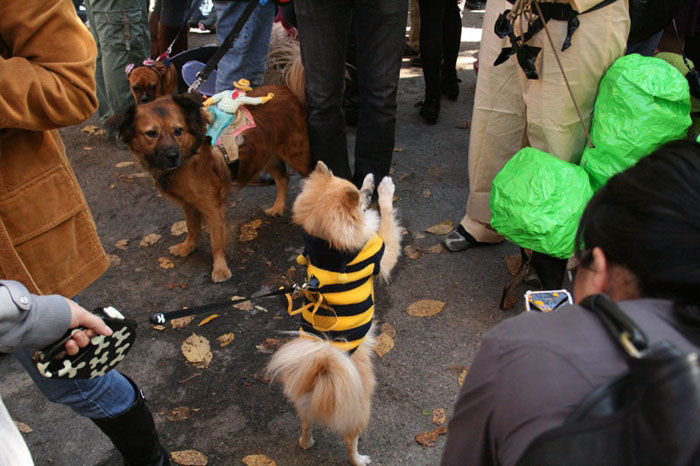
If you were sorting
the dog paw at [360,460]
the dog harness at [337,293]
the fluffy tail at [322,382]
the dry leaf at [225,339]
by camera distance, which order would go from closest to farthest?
the fluffy tail at [322,382] → the dog harness at [337,293] → the dog paw at [360,460] → the dry leaf at [225,339]

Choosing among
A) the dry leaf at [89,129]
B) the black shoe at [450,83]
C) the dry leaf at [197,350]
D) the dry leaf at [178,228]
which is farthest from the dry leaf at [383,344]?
the dry leaf at [89,129]

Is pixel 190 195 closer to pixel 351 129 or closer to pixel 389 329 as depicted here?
pixel 389 329

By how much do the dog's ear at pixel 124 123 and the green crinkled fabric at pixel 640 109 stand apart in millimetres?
2574

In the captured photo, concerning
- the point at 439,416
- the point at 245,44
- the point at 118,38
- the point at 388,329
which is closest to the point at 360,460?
the point at 439,416

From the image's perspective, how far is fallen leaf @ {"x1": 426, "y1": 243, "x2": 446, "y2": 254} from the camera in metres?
3.53

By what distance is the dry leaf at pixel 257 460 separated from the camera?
88.3 inches

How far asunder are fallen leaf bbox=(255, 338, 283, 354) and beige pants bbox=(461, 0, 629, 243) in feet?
4.99

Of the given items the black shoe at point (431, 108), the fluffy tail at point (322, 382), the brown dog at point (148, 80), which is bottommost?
the black shoe at point (431, 108)

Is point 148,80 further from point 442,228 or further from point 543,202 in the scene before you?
point 543,202

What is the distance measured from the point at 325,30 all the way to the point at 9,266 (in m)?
2.37

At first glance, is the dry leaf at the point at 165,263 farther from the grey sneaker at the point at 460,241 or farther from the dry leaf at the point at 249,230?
the grey sneaker at the point at 460,241

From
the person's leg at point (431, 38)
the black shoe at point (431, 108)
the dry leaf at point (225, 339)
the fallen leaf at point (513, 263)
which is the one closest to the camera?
the dry leaf at point (225, 339)

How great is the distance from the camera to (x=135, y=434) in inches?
76.3

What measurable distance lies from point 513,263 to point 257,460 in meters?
2.01
